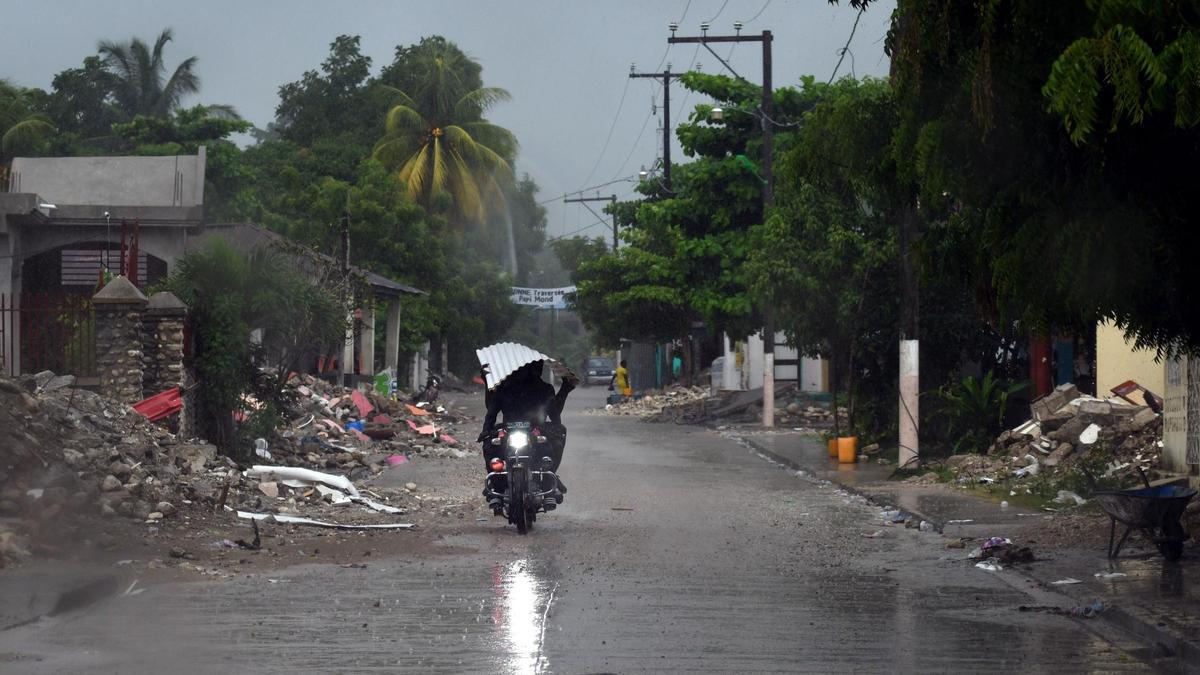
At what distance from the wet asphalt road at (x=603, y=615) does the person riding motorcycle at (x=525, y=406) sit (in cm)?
89

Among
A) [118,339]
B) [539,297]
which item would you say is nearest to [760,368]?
[539,297]

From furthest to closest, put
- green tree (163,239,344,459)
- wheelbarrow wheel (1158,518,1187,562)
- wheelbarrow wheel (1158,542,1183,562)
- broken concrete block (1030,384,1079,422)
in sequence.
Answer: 1. green tree (163,239,344,459)
2. broken concrete block (1030,384,1079,422)
3. wheelbarrow wheel (1158,542,1183,562)
4. wheelbarrow wheel (1158,518,1187,562)

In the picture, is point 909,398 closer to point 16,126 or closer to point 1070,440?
point 1070,440

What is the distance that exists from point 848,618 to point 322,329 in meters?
15.1

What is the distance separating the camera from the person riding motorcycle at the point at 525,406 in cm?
1486

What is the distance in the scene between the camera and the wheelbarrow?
11.5 metres

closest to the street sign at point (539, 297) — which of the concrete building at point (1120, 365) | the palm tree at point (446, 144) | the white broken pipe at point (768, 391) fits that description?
the palm tree at point (446, 144)

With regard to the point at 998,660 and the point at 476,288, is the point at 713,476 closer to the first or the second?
the point at 998,660

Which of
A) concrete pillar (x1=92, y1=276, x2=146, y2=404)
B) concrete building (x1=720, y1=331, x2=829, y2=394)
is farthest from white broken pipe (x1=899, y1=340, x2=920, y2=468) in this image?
concrete building (x1=720, y1=331, x2=829, y2=394)

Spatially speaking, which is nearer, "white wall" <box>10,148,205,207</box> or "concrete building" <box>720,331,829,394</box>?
"white wall" <box>10,148,205,207</box>

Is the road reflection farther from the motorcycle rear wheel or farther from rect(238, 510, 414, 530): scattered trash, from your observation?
rect(238, 510, 414, 530): scattered trash

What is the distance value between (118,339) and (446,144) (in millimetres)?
43512

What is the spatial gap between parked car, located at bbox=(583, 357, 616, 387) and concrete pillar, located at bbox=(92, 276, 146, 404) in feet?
235

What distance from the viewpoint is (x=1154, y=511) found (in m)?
11.5
